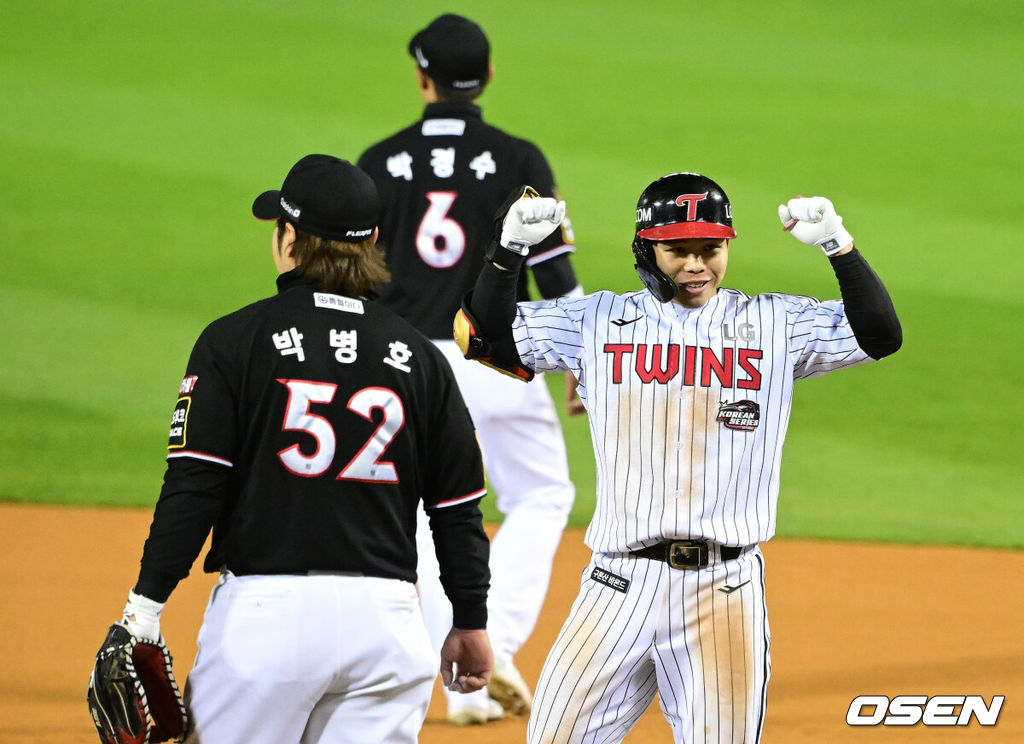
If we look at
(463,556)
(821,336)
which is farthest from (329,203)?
(821,336)

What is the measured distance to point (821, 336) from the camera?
3473 mm

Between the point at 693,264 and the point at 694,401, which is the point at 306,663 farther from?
the point at 693,264

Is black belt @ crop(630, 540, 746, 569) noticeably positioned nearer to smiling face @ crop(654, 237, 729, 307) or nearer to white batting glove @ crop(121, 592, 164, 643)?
smiling face @ crop(654, 237, 729, 307)

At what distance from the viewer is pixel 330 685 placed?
2875 mm

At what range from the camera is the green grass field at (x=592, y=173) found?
923 cm

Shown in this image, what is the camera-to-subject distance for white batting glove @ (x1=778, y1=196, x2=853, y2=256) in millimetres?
3312

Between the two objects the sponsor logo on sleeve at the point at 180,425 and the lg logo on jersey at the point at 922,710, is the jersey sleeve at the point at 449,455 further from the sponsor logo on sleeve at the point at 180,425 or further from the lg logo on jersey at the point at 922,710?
the lg logo on jersey at the point at 922,710

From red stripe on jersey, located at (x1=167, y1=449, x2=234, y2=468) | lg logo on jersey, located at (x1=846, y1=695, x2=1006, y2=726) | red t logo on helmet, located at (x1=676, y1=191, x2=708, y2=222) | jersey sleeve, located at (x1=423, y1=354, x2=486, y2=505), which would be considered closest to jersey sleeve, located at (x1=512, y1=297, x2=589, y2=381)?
red t logo on helmet, located at (x1=676, y1=191, x2=708, y2=222)

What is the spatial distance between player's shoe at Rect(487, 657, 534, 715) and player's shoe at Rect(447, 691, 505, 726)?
54 mm

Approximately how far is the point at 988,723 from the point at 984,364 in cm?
597

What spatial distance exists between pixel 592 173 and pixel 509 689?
9023 mm

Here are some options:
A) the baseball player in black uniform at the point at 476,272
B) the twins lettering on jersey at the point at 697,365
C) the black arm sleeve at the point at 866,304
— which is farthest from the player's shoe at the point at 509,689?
the black arm sleeve at the point at 866,304

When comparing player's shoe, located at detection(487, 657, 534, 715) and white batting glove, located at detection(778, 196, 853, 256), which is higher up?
white batting glove, located at detection(778, 196, 853, 256)

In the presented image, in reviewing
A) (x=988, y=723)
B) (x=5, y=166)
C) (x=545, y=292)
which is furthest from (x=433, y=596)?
(x=5, y=166)
